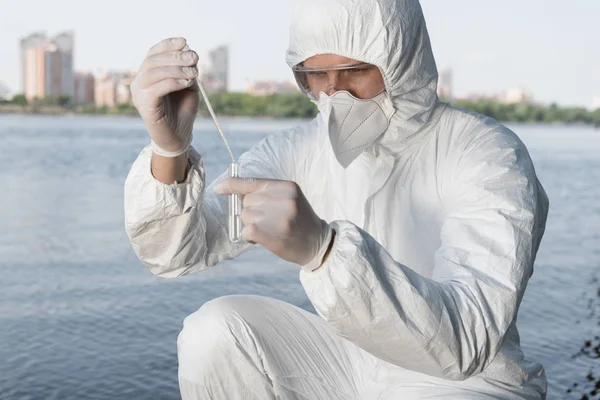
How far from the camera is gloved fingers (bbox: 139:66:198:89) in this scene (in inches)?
59.7

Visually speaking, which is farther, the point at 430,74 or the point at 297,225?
the point at 430,74

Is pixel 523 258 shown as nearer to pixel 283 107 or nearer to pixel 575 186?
pixel 575 186

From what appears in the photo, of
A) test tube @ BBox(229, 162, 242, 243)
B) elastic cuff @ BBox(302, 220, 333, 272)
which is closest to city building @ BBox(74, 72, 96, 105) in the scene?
test tube @ BBox(229, 162, 242, 243)

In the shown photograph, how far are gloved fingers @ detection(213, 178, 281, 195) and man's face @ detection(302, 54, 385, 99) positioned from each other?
527mm

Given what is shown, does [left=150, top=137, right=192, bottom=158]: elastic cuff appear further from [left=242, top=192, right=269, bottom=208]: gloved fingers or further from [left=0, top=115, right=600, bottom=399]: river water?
[left=0, top=115, right=600, bottom=399]: river water

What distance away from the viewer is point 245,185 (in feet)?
4.23

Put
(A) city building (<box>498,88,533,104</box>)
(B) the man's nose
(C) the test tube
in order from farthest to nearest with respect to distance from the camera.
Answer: (A) city building (<box>498,88,533,104</box>) < (B) the man's nose < (C) the test tube

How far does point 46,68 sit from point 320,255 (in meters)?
34.6

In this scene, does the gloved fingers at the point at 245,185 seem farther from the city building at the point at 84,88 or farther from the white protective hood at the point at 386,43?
the city building at the point at 84,88

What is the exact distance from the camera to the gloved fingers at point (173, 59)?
1519 millimetres

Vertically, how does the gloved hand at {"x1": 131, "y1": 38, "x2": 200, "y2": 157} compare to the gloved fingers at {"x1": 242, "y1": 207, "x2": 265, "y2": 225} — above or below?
above

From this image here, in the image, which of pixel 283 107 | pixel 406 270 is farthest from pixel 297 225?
pixel 283 107

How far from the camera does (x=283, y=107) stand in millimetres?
30281

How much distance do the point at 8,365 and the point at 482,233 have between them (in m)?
2.06
